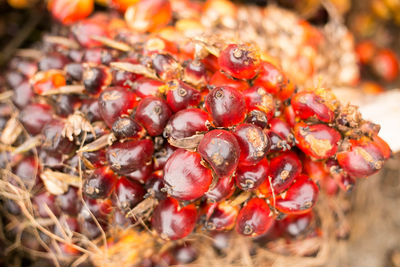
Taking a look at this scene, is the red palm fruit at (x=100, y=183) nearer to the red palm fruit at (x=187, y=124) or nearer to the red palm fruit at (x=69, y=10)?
the red palm fruit at (x=187, y=124)

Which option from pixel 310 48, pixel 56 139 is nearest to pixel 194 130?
pixel 56 139

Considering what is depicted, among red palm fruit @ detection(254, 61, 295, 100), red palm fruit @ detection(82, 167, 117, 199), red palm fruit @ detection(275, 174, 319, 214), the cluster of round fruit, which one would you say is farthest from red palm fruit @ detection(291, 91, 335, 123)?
red palm fruit @ detection(82, 167, 117, 199)

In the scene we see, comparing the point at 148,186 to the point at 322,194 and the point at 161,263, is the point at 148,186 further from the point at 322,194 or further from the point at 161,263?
the point at 322,194

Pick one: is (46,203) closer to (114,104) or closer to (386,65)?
(114,104)

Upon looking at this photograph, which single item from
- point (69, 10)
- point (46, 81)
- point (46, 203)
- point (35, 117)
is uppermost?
point (69, 10)

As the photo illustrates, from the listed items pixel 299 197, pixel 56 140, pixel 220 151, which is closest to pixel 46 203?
pixel 56 140
